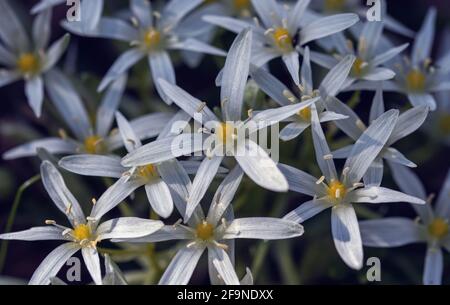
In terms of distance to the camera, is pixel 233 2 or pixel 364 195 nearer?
pixel 364 195

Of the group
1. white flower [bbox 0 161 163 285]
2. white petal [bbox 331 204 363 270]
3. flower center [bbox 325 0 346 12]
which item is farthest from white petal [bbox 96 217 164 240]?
flower center [bbox 325 0 346 12]

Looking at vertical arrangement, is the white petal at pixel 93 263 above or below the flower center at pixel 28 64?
below

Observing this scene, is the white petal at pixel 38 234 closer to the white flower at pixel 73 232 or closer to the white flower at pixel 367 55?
the white flower at pixel 73 232

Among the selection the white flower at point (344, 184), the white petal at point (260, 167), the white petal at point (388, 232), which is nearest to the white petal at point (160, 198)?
the white petal at point (260, 167)

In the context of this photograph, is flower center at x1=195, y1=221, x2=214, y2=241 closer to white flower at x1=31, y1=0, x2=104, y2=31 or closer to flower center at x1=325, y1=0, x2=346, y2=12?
white flower at x1=31, y1=0, x2=104, y2=31

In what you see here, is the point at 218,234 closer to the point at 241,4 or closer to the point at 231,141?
the point at 231,141
